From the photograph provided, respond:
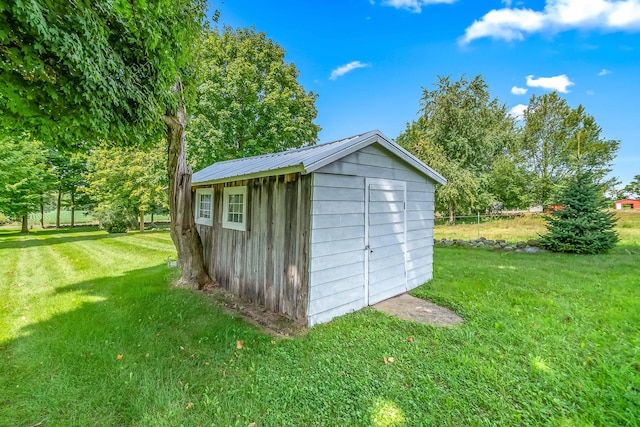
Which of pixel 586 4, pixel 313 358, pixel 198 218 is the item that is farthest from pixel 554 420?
pixel 586 4

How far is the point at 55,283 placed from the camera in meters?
6.28

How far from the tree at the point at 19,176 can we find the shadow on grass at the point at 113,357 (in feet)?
39.2

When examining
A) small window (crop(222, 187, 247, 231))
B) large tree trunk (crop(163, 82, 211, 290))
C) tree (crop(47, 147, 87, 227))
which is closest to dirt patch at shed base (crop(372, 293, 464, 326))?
small window (crop(222, 187, 247, 231))

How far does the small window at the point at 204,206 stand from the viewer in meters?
6.50

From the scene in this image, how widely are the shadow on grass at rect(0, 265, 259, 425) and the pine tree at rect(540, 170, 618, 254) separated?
10.5 m

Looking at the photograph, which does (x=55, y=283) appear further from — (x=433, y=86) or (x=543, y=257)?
(x=433, y=86)

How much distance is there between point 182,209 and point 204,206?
1268 mm

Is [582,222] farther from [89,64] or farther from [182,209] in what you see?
[89,64]

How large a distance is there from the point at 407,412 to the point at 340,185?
290cm

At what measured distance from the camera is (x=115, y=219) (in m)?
17.5

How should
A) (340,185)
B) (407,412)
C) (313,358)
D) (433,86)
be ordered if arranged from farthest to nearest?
(433,86)
(340,185)
(313,358)
(407,412)

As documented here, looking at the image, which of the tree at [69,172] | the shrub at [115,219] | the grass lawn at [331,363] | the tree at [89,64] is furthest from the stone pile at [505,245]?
the tree at [69,172]

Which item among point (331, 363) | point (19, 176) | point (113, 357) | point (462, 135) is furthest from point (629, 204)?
point (19, 176)

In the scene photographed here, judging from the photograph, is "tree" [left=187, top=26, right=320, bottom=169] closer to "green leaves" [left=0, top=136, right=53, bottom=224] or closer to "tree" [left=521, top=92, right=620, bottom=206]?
"green leaves" [left=0, top=136, right=53, bottom=224]
